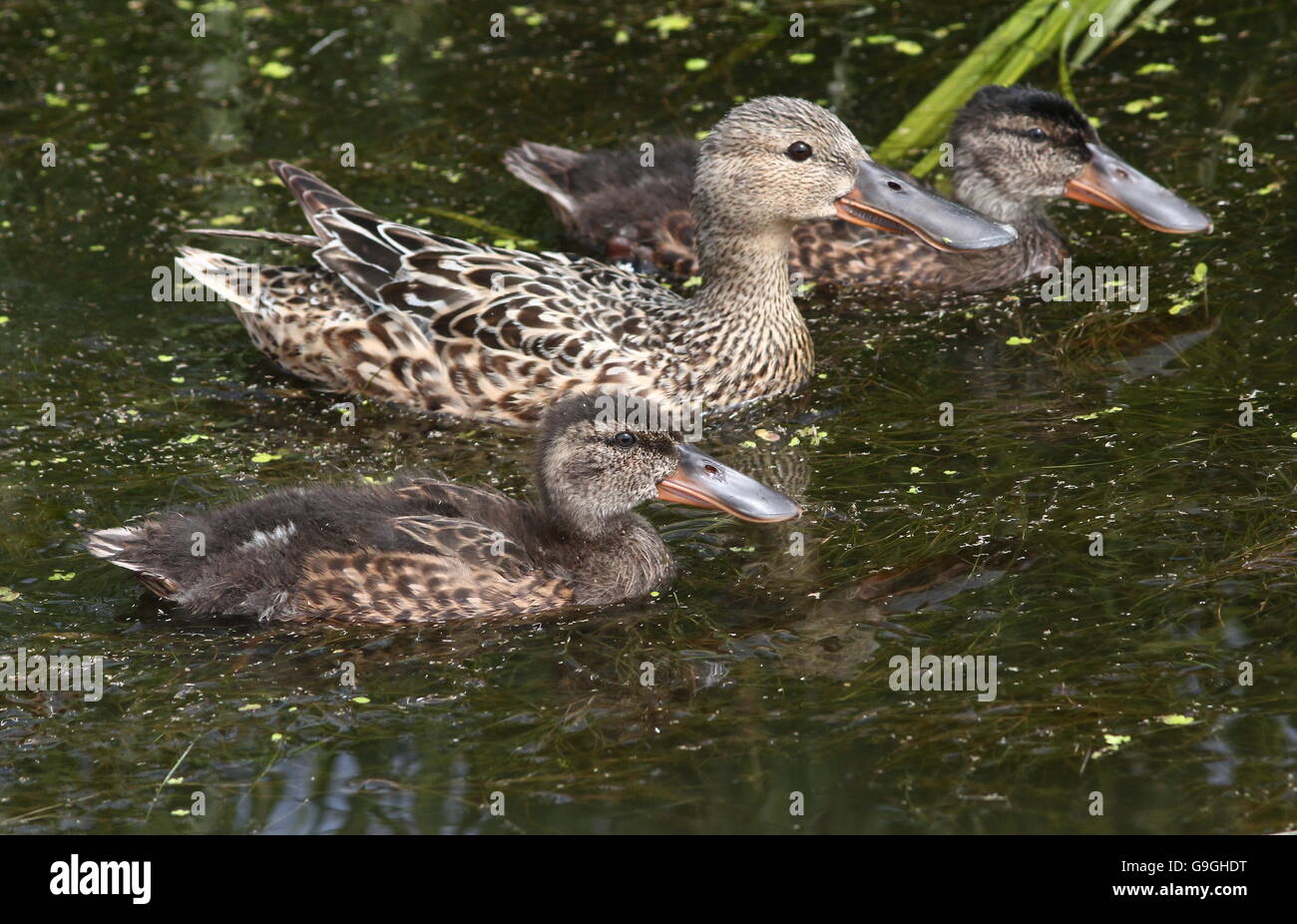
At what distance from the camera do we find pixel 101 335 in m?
8.24

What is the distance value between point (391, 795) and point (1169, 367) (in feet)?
12.6

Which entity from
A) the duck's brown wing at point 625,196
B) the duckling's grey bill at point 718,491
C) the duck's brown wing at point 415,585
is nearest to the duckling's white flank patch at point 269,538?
the duck's brown wing at point 415,585

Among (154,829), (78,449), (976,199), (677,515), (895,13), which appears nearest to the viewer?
(154,829)

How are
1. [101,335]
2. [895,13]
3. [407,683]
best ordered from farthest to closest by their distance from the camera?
[895,13], [101,335], [407,683]

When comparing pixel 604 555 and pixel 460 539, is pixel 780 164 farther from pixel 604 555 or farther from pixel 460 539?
pixel 460 539

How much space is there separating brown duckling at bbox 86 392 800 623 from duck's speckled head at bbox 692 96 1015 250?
1718 millimetres

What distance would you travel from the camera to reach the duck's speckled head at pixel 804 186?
7.78m

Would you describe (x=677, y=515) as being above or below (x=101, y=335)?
below

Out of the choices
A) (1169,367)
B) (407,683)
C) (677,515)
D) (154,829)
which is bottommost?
(154,829)

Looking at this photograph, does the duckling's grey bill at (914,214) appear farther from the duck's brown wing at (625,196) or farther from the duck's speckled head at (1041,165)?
the duck's brown wing at (625,196)

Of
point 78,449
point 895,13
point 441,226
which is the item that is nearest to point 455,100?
point 441,226

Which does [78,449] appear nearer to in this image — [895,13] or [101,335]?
[101,335]

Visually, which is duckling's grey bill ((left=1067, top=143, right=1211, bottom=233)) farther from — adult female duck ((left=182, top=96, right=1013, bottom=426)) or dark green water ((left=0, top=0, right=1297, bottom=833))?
adult female duck ((left=182, top=96, right=1013, bottom=426))

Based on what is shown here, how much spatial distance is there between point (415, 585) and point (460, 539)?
215 millimetres
